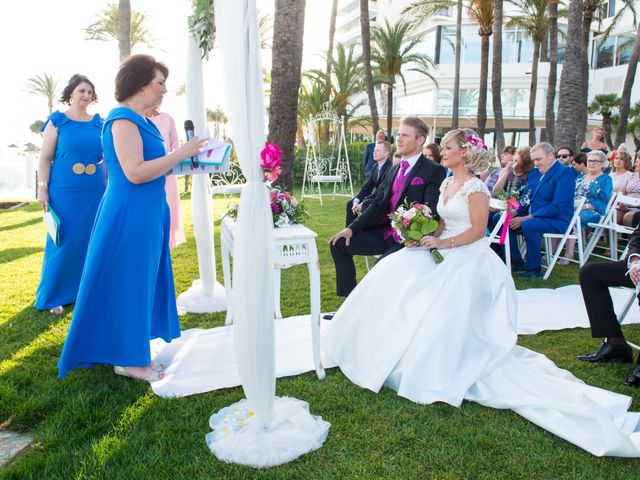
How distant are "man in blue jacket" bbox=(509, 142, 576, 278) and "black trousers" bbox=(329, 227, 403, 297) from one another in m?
2.83

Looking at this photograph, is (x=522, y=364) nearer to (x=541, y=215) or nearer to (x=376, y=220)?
(x=376, y=220)

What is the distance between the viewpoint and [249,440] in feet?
9.53

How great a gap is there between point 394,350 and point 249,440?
4.30 ft

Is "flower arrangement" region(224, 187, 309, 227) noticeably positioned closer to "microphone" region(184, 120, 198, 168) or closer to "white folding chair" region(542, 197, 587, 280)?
"microphone" region(184, 120, 198, 168)

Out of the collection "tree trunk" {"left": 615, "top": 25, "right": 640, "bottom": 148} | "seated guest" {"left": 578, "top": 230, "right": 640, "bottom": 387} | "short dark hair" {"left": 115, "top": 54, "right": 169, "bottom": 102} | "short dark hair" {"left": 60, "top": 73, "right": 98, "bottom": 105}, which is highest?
"tree trunk" {"left": 615, "top": 25, "right": 640, "bottom": 148}

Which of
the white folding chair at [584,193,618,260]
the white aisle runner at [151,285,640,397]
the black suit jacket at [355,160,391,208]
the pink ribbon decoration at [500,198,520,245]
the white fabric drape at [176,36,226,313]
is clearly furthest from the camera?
the white folding chair at [584,193,618,260]

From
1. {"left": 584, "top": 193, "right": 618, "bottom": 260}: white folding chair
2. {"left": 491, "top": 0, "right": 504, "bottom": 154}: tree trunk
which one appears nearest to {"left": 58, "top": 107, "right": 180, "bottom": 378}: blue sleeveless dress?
{"left": 584, "top": 193, "right": 618, "bottom": 260}: white folding chair

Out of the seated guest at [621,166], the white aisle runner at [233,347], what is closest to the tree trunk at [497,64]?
the seated guest at [621,166]

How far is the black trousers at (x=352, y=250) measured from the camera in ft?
17.3

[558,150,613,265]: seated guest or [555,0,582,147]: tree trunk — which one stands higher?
[555,0,582,147]: tree trunk

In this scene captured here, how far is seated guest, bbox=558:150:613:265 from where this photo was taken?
7.77 meters

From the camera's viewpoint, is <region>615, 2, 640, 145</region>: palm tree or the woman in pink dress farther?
<region>615, 2, 640, 145</region>: palm tree

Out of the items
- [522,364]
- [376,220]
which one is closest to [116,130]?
[376,220]

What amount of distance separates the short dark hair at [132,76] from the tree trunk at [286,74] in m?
3.63
